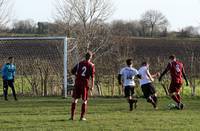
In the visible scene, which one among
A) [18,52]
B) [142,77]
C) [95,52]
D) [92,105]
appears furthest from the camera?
[95,52]

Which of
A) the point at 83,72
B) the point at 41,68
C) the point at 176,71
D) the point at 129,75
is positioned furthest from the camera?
the point at 41,68

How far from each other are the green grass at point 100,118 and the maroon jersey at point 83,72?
41.0 inches

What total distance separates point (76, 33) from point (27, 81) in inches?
297

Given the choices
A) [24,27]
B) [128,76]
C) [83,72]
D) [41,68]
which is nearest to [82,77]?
[83,72]

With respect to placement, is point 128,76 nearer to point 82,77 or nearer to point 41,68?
point 82,77

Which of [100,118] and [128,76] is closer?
[100,118]

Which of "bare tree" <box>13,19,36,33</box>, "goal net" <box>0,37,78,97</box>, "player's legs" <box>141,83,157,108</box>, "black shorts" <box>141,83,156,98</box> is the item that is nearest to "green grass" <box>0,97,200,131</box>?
"player's legs" <box>141,83,157,108</box>

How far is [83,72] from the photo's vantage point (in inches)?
617

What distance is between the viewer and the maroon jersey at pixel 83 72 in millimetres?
15633

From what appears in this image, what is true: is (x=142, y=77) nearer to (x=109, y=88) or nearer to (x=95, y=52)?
(x=109, y=88)

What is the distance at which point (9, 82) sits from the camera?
23922 mm

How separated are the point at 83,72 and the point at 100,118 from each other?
144 centimetres

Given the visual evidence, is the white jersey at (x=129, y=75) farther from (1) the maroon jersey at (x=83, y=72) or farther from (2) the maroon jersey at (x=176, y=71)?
(1) the maroon jersey at (x=83, y=72)

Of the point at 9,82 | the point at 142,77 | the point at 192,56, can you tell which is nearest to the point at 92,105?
the point at 142,77
